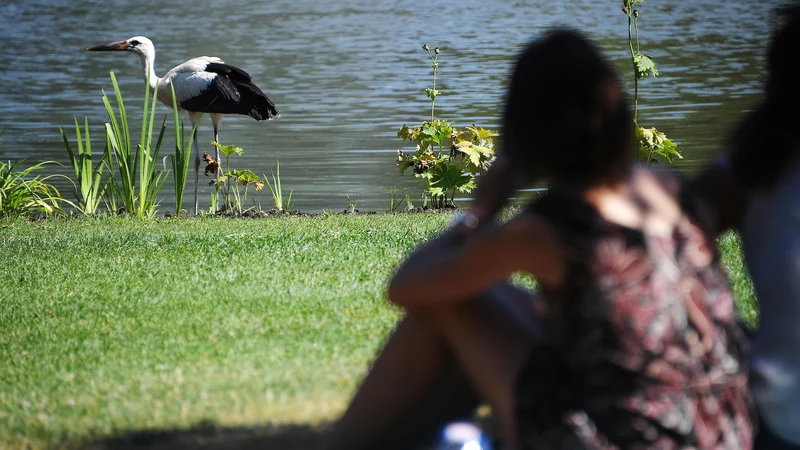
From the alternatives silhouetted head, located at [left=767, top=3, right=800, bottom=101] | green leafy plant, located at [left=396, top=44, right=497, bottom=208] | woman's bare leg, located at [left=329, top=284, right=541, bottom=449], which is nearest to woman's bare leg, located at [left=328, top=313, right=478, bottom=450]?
woman's bare leg, located at [left=329, top=284, right=541, bottom=449]

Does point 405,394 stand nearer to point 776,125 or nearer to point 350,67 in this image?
point 776,125

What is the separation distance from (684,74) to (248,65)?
7758mm

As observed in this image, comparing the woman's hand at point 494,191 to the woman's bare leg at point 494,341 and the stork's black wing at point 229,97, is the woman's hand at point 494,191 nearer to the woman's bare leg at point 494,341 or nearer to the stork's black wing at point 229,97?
the woman's bare leg at point 494,341

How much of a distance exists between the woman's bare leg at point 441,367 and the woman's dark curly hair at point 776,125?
531 mm

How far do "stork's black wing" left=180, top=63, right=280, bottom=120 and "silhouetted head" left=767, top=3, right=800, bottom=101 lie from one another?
8.04 metres

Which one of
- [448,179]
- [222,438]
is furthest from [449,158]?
[222,438]

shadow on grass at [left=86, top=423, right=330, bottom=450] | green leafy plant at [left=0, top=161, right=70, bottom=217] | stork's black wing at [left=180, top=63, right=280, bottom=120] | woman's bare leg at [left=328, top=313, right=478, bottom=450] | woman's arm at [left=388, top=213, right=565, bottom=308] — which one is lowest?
green leafy plant at [left=0, top=161, right=70, bottom=217]

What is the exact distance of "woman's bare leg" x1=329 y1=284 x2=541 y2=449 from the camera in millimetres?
2223

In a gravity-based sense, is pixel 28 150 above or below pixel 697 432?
below

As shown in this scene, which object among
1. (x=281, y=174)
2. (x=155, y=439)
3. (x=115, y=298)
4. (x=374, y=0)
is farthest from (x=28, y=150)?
(x=374, y=0)

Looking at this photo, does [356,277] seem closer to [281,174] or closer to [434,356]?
[434,356]

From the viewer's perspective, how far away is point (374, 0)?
39844 mm

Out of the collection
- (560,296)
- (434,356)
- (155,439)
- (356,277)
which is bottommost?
(356,277)

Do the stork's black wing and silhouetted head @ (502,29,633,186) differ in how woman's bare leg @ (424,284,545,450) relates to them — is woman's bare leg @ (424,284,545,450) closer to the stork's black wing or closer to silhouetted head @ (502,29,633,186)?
silhouetted head @ (502,29,633,186)
